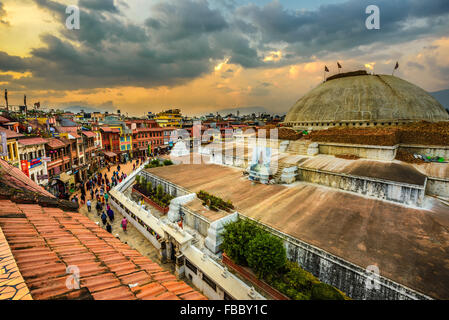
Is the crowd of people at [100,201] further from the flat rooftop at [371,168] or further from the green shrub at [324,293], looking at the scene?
the flat rooftop at [371,168]

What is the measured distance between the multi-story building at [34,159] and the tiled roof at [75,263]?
527 inches

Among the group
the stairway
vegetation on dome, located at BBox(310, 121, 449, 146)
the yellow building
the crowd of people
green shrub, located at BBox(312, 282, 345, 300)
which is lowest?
the crowd of people

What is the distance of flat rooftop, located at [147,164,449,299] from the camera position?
6236 millimetres

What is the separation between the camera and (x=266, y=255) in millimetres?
6457

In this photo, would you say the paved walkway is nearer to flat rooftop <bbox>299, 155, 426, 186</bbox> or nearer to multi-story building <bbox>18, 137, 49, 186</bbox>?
multi-story building <bbox>18, 137, 49, 186</bbox>

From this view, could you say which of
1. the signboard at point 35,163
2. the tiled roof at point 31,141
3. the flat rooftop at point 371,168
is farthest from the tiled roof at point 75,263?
the signboard at point 35,163

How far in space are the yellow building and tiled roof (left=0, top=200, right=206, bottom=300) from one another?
53848 millimetres

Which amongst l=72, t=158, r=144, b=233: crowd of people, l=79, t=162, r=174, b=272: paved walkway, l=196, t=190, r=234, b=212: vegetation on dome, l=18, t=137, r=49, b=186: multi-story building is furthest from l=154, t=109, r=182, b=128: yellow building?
l=196, t=190, r=234, b=212: vegetation on dome

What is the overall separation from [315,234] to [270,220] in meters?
1.96

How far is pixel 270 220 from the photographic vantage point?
914 cm

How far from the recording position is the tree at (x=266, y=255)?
6.47 m

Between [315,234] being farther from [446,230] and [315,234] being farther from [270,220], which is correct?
[446,230]
